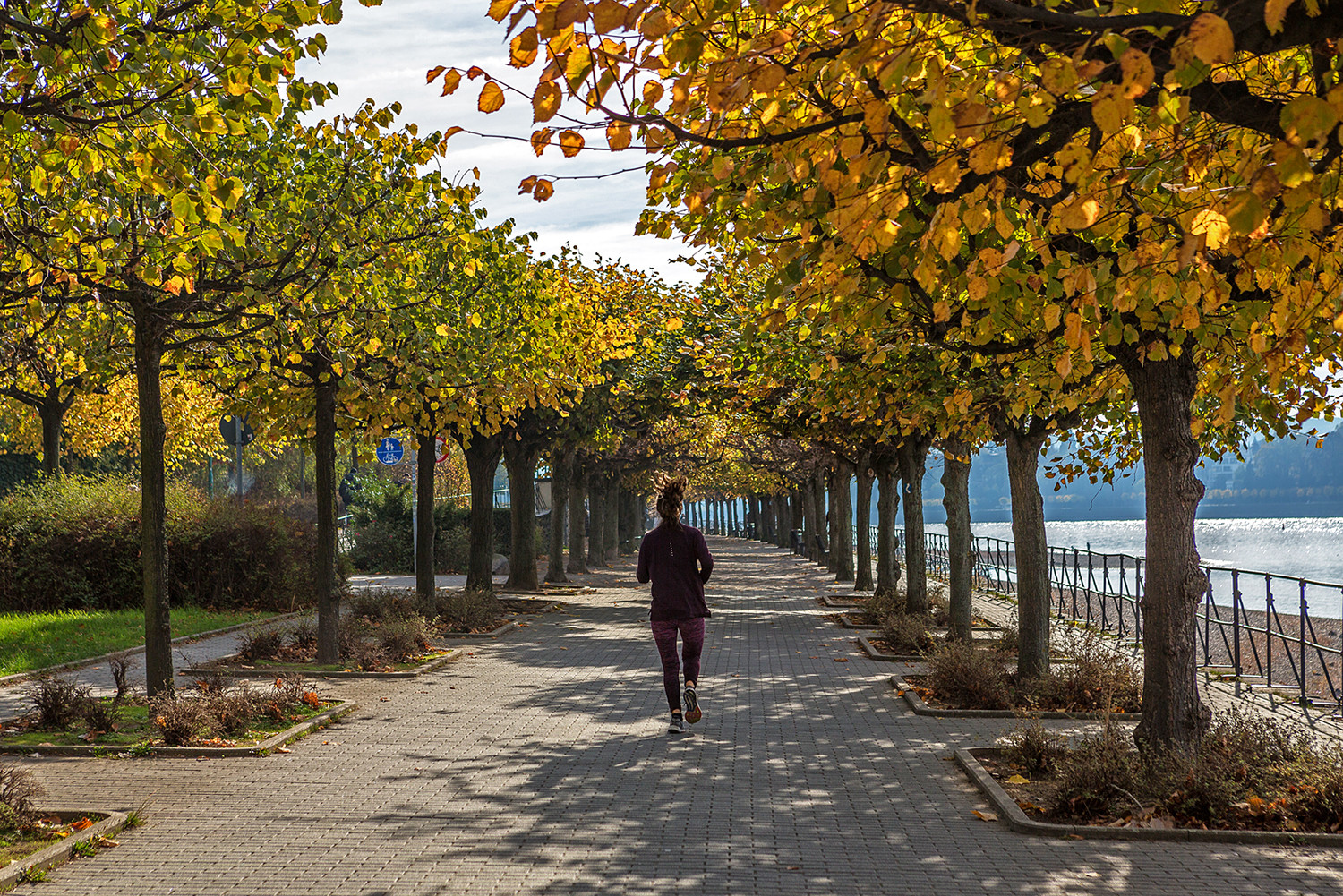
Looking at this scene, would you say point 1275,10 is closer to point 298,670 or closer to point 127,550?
point 298,670

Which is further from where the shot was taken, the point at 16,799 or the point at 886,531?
the point at 886,531

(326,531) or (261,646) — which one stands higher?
(326,531)

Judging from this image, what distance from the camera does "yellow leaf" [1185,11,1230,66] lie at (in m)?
2.74

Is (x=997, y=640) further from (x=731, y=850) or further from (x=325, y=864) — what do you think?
(x=325, y=864)

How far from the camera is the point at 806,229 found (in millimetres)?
5934

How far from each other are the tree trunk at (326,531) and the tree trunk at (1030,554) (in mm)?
7526

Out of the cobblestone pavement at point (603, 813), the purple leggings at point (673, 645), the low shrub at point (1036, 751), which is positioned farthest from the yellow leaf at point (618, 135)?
the purple leggings at point (673, 645)

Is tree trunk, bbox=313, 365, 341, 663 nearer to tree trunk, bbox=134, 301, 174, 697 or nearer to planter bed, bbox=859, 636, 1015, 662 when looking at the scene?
tree trunk, bbox=134, 301, 174, 697

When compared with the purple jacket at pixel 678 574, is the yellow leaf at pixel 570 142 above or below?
above

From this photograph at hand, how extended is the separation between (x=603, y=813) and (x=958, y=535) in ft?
33.2

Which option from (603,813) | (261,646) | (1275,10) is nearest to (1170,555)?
(603,813)

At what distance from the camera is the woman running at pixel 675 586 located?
960cm

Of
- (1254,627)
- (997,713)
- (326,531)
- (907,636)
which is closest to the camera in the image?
(997,713)

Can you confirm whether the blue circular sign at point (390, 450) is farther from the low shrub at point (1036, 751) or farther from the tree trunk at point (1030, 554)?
the low shrub at point (1036, 751)
